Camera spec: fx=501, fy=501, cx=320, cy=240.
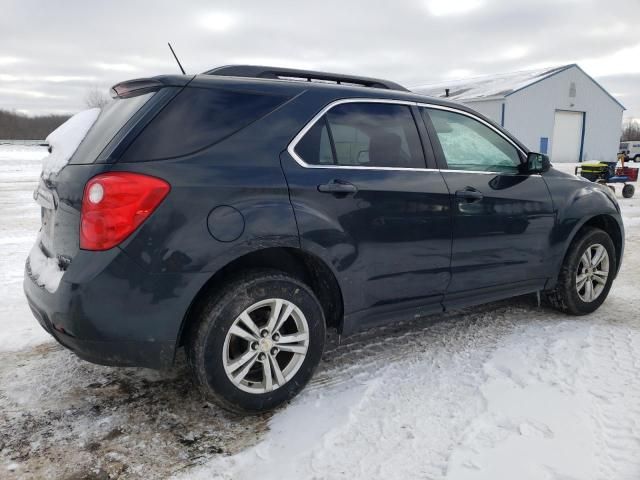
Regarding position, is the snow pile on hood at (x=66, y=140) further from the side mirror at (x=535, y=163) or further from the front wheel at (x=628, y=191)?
the front wheel at (x=628, y=191)

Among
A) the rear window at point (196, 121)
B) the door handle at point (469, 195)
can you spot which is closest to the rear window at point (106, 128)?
the rear window at point (196, 121)

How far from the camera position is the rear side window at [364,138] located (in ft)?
9.45

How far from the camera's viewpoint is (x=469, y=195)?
341 cm

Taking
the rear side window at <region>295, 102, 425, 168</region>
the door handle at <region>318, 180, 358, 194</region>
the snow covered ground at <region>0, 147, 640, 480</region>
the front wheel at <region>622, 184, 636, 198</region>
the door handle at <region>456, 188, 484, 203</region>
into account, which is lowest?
the snow covered ground at <region>0, 147, 640, 480</region>

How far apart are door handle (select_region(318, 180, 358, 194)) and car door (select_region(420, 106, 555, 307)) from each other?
82cm

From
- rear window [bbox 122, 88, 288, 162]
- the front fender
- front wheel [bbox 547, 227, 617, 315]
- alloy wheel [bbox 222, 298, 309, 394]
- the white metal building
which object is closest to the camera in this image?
rear window [bbox 122, 88, 288, 162]

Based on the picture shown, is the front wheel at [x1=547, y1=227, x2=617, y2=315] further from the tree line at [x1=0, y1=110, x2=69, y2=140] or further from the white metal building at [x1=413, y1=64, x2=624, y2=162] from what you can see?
the tree line at [x1=0, y1=110, x2=69, y2=140]

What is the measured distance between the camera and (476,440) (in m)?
2.50

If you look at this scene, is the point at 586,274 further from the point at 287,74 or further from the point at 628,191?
the point at 628,191

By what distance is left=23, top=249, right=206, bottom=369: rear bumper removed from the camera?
2322 millimetres

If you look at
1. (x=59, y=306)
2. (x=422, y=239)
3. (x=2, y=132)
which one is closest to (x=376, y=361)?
(x=422, y=239)

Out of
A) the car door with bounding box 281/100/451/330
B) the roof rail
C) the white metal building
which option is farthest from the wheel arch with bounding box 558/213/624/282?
the white metal building

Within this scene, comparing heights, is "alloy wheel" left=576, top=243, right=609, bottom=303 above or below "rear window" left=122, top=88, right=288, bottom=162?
below

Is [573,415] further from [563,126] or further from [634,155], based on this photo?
[634,155]
